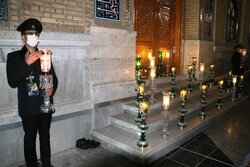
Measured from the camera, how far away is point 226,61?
12.3m

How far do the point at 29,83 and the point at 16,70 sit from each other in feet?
0.82

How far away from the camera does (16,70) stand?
317cm

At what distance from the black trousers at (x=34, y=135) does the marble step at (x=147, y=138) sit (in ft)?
5.11

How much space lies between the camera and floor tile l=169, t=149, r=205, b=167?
172 inches

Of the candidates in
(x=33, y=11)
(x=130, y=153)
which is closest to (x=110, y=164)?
(x=130, y=153)

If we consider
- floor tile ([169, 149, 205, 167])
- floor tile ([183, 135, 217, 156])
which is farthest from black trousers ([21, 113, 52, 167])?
floor tile ([183, 135, 217, 156])

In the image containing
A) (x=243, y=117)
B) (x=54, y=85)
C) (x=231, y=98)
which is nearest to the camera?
(x=54, y=85)

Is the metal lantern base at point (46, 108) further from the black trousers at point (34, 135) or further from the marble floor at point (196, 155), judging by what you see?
the marble floor at point (196, 155)

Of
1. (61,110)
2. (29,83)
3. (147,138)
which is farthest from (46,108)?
(147,138)

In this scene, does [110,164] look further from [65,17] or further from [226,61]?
[226,61]

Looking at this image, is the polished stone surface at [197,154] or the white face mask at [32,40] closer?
the white face mask at [32,40]

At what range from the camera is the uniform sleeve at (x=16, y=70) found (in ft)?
10.2

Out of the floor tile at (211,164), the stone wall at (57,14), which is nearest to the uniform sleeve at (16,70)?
the stone wall at (57,14)

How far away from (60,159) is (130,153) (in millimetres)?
1406
